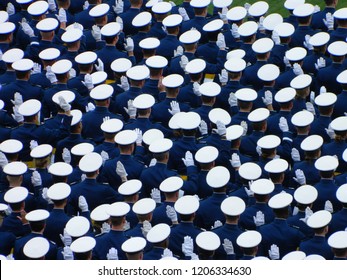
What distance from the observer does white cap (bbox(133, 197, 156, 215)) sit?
15.7 meters

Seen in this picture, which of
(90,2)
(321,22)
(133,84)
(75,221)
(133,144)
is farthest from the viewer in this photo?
(90,2)

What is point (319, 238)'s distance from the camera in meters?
15.2

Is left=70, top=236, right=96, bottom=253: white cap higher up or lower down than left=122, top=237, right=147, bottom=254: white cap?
lower down

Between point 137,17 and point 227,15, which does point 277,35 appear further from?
point 137,17

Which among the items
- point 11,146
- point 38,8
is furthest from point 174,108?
point 38,8

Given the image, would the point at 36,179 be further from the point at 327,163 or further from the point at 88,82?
the point at 327,163

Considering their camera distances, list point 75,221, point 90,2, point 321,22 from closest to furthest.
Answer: point 75,221 → point 321,22 → point 90,2

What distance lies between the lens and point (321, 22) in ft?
64.2

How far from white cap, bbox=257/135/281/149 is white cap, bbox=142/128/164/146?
1.35 meters

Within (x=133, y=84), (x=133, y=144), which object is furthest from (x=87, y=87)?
(x=133, y=144)

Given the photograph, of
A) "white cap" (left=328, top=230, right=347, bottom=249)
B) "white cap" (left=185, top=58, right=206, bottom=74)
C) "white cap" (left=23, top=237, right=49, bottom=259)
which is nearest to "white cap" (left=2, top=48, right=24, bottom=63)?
"white cap" (left=185, top=58, right=206, bottom=74)

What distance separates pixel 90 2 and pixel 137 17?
1485 millimetres

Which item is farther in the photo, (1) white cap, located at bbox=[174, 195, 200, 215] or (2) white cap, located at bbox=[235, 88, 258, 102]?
(2) white cap, located at bbox=[235, 88, 258, 102]

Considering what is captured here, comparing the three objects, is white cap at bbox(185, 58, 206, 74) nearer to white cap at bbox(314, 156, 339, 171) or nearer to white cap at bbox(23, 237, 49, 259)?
white cap at bbox(314, 156, 339, 171)
